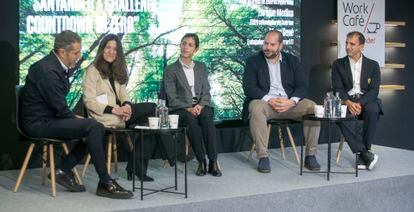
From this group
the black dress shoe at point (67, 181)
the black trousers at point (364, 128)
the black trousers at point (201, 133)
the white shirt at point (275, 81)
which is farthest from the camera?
the white shirt at point (275, 81)

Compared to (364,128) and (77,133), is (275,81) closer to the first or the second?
(364,128)

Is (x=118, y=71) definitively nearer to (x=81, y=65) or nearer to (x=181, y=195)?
(x=81, y=65)

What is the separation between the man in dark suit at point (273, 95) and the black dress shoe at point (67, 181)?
5.17 ft

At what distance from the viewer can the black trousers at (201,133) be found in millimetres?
5059

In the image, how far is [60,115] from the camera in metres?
4.39

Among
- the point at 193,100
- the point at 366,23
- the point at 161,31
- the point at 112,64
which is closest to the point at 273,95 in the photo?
the point at 193,100

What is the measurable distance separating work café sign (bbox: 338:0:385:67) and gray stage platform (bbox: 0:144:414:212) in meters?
1.61

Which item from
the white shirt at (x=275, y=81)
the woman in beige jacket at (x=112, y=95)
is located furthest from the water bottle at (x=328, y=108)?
the woman in beige jacket at (x=112, y=95)

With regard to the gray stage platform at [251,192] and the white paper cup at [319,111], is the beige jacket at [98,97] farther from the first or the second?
the white paper cup at [319,111]

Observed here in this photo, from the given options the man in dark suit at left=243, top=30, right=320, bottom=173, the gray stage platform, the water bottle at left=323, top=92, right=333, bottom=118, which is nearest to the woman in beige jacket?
the gray stage platform

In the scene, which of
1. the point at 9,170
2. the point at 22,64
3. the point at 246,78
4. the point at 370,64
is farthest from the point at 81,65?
the point at 370,64

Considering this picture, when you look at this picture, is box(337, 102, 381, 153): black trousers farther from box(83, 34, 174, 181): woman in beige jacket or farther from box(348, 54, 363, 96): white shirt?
box(83, 34, 174, 181): woman in beige jacket

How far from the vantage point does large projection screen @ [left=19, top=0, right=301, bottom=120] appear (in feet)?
17.3

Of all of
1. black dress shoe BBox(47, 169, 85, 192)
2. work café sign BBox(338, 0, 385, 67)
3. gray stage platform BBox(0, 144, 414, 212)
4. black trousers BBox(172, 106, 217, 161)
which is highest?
work café sign BBox(338, 0, 385, 67)
